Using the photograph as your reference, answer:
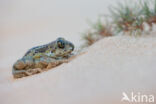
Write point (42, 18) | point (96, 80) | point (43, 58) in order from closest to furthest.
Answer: point (96, 80) < point (43, 58) < point (42, 18)

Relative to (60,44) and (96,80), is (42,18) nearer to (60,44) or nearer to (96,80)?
(60,44)

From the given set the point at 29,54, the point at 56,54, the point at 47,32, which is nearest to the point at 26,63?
the point at 29,54

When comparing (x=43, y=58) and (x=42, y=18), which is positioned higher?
(x=42, y=18)

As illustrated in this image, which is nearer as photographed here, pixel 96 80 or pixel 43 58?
pixel 96 80

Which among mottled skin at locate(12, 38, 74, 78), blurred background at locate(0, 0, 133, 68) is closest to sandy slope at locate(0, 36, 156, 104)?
mottled skin at locate(12, 38, 74, 78)

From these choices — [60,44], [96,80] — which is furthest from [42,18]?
[96,80]

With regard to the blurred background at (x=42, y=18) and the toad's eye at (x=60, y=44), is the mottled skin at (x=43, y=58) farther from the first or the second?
the blurred background at (x=42, y=18)

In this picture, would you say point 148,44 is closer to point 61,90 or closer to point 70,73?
point 70,73

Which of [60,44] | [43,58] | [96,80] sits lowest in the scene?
[96,80]
